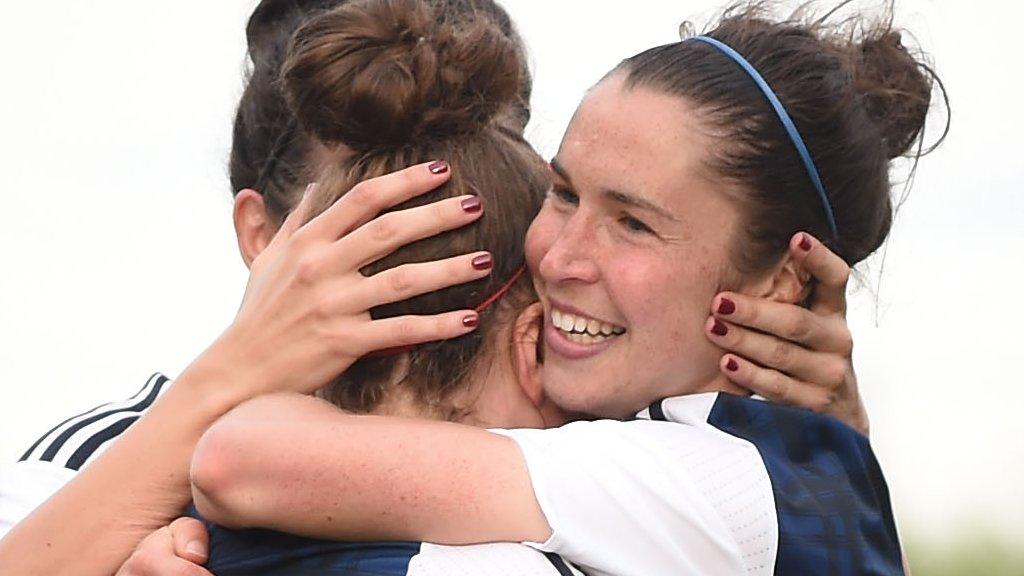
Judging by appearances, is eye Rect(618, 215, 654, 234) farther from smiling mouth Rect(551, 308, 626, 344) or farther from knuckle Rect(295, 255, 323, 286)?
knuckle Rect(295, 255, 323, 286)

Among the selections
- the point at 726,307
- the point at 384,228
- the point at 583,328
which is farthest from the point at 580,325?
the point at 384,228

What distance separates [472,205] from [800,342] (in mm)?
566

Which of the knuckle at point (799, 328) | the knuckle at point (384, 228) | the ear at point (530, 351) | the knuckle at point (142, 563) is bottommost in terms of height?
the knuckle at point (142, 563)

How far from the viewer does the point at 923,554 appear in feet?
17.6

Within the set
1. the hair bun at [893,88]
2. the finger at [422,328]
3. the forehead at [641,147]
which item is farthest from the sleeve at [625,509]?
the hair bun at [893,88]

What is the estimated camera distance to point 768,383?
2441mm

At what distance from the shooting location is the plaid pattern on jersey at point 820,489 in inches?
87.0

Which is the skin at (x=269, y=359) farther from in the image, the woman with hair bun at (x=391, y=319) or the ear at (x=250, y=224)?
the ear at (x=250, y=224)

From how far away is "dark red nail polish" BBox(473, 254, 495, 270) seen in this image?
7.68 ft

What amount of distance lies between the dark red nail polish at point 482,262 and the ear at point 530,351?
13 cm

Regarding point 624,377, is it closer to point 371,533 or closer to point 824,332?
point 824,332

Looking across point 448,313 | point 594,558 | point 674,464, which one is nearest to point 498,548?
point 594,558

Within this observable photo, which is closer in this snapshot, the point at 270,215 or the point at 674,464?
the point at 674,464

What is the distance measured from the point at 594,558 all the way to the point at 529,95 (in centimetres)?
102
